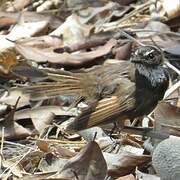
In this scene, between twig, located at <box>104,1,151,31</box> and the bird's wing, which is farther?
twig, located at <box>104,1,151,31</box>

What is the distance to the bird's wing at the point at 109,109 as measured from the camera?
4.08 metres

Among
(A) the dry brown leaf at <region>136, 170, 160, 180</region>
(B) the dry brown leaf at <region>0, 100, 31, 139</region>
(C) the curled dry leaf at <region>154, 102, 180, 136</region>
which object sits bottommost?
(B) the dry brown leaf at <region>0, 100, 31, 139</region>

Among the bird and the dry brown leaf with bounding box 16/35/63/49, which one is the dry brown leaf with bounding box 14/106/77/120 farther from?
the dry brown leaf with bounding box 16/35/63/49

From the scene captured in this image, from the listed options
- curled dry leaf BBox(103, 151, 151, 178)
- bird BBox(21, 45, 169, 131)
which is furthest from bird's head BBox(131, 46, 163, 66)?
curled dry leaf BBox(103, 151, 151, 178)

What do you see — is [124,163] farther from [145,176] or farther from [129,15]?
[129,15]

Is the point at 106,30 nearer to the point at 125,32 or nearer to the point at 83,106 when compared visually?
the point at 125,32

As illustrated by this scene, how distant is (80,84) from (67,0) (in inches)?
81.8

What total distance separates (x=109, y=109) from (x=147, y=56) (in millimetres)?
385

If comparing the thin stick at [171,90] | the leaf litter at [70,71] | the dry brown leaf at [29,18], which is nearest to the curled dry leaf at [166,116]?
the leaf litter at [70,71]

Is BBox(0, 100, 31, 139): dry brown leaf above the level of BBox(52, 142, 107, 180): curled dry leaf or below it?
below

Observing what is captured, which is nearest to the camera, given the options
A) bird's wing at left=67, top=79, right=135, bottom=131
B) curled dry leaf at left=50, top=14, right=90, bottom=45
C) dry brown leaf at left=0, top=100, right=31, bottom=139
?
bird's wing at left=67, top=79, right=135, bottom=131

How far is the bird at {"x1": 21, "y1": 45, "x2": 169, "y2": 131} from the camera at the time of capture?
4281 mm

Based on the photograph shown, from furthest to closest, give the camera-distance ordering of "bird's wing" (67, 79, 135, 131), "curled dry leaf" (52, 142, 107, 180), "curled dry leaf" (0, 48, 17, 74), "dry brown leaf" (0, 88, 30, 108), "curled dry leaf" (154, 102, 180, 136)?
"curled dry leaf" (0, 48, 17, 74) → "dry brown leaf" (0, 88, 30, 108) → "curled dry leaf" (154, 102, 180, 136) → "bird's wing" (67, 79, 135, 131) → "curled dry leaf" (52, 142, 107, 180)

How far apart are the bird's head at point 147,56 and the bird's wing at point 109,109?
0.47 feet
